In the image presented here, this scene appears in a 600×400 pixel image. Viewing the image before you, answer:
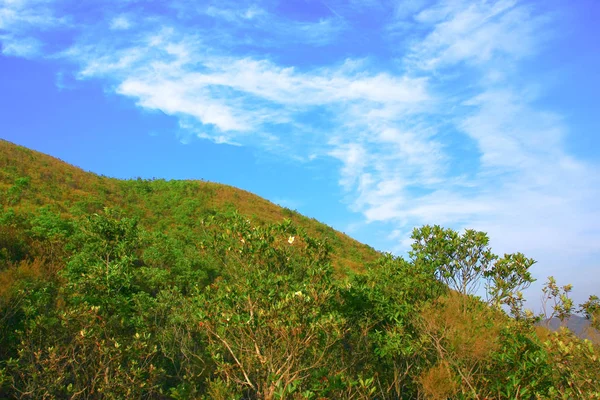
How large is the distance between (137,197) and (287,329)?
4790 cm

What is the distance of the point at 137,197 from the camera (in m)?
54.8

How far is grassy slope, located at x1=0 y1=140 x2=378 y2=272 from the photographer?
41.4 metres

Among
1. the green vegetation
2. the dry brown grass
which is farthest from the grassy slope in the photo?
the dry brown grass

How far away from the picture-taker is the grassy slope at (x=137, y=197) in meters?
41.4

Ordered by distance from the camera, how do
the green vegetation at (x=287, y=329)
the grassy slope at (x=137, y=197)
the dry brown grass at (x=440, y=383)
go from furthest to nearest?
the grassy slope at (x=137, y=197)
the dry brown grass at (x=440, y=383)
the green vegetation at (x=287, y=329)

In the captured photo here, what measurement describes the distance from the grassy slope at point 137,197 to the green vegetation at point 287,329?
2260 cm

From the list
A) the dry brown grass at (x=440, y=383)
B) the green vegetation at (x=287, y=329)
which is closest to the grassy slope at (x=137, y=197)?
the green vegetation at (x=287, y=329)

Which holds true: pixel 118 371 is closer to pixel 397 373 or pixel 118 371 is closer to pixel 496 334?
pixel 397 373

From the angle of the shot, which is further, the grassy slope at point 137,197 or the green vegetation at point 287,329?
the grassy slope at point 137,197

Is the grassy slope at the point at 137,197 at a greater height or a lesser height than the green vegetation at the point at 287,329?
greater

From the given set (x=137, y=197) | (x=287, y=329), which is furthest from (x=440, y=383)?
(x=137, y=197)

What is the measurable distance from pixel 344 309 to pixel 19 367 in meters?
11.0

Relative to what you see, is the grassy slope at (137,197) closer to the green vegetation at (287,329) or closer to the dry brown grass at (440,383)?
the green vegetation at (287,329)

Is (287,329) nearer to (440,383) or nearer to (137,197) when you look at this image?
(440,383)
